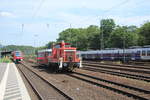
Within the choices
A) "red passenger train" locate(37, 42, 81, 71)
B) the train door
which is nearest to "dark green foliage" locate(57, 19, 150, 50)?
the train door

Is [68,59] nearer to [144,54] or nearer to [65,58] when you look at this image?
[65,58]

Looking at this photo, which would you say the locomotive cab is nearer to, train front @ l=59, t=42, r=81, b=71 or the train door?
train front @ l=59, t=42, r=81, b=71

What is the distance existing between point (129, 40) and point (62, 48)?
65.1m

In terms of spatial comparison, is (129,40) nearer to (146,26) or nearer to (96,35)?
(146,26)

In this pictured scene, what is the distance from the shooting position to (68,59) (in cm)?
2539

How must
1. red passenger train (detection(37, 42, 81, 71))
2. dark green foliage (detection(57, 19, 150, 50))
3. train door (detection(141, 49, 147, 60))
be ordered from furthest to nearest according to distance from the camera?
dark green foliage (detection(57, 19, 150, 50))
train door (detection(141, 49, 147, 60))
red passenger train (detection(37, 42, 81, 71))

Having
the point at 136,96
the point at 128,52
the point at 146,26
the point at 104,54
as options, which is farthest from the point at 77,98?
the point at 146,26

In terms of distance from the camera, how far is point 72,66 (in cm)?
2548

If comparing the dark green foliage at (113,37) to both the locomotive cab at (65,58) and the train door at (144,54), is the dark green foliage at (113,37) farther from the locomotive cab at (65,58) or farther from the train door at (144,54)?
the locomotive cab at (65,58)

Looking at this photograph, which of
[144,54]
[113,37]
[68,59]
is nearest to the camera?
[68,59]

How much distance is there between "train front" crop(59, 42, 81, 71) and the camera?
2503cm

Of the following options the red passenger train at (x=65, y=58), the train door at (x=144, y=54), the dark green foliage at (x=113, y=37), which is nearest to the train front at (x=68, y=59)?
the red passenger train at (x=65, y=58)

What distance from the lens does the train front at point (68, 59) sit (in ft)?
82.1

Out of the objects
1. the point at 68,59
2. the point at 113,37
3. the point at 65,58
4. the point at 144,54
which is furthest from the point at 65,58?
the point at 113,37
